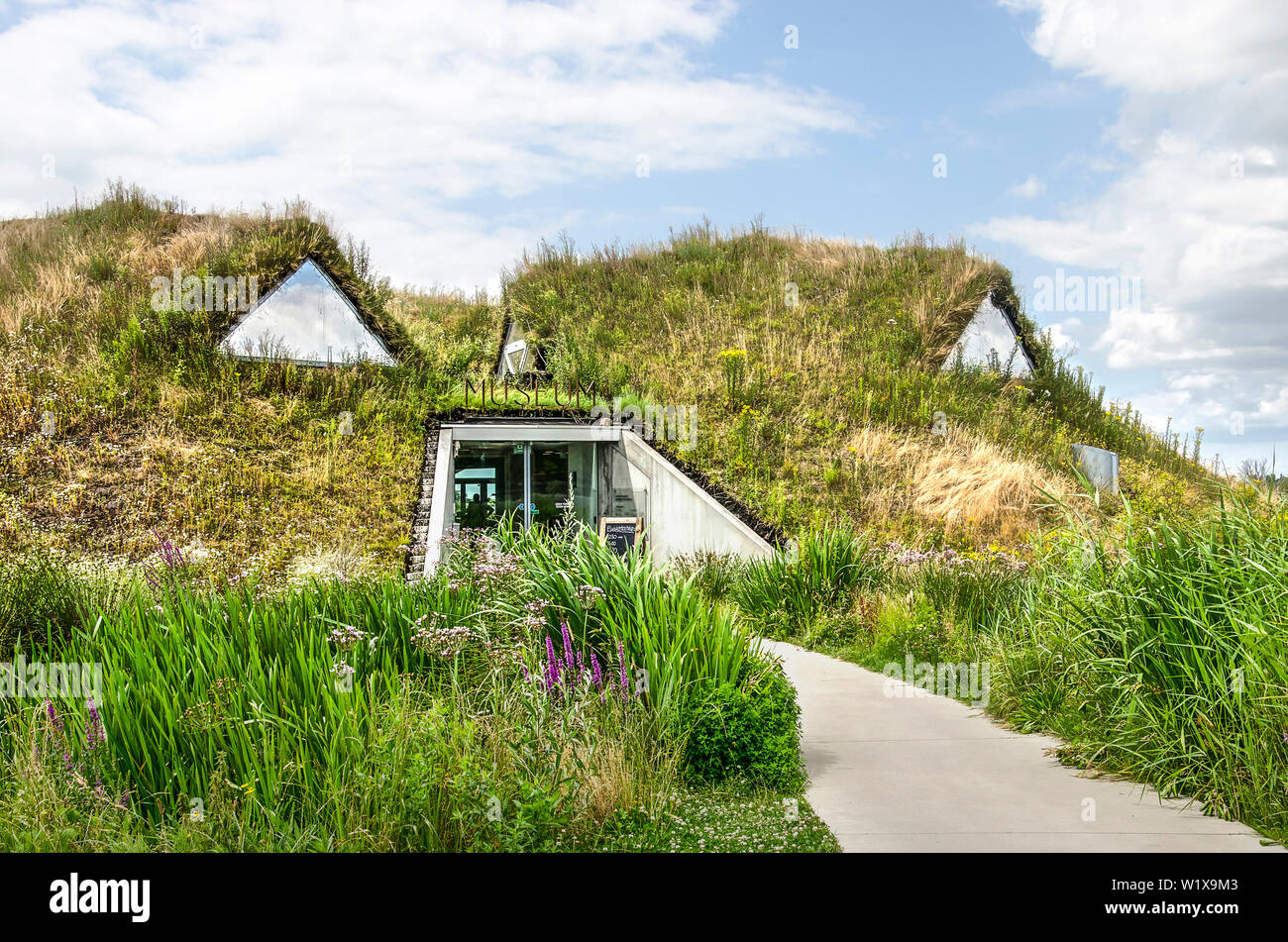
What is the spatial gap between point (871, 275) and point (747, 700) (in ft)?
64.7

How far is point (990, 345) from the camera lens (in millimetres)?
21703

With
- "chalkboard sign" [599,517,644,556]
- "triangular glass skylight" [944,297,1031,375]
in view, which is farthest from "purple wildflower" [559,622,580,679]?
"triangular glass skylight" [944,297,1031,375]

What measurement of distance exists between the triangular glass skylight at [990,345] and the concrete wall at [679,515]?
8310 millimetres

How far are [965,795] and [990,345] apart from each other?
61.7 ft

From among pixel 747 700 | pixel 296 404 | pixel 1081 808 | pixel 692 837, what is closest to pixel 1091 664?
pixel 1081 808

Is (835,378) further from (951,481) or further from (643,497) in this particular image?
(643,497)

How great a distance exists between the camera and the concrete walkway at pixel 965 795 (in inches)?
165

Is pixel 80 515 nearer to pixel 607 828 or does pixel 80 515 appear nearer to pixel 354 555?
pixel 354 555

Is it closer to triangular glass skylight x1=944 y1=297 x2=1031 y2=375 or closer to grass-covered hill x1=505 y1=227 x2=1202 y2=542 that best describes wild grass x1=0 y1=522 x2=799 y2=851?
grass-covered hill x1=505 y1=227 x2=1202 y2=542

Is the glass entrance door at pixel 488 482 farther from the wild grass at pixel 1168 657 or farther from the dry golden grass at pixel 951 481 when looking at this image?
the wild grass at pixel 1168 657

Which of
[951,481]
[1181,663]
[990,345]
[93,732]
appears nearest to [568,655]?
[93,732]

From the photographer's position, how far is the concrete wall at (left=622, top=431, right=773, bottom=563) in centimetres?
1419

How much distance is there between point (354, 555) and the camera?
12.6 m

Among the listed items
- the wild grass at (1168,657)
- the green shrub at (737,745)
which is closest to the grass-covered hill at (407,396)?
the wild grass at (1168,657)
